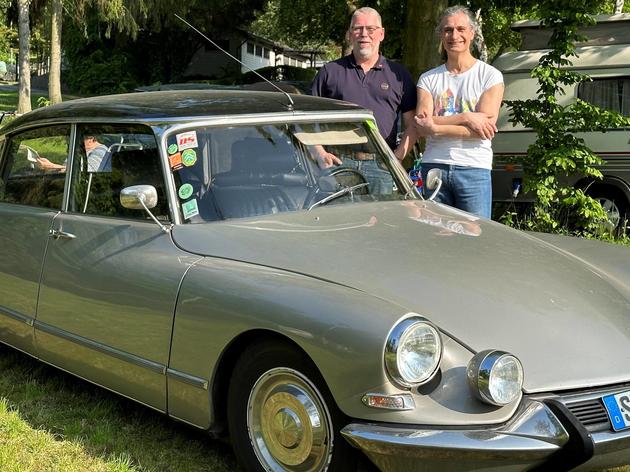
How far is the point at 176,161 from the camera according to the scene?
368cm

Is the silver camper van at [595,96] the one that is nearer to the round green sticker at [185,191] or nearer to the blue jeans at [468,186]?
the blue jeans at [468,186]

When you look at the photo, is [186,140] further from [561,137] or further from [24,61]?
[24,61]

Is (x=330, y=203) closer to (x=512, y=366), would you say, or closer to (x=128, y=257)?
(x=128, y=257)

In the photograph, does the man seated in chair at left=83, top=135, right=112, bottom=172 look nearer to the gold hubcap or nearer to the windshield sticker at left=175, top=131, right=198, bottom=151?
the windshield sticker at left=175, top=131, right=198, bottom=151

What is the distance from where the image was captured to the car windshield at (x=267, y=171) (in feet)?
12.0

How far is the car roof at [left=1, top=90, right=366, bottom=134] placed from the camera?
12.6ft

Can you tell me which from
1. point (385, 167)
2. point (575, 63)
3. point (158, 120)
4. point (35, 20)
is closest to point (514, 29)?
point (575, 63)

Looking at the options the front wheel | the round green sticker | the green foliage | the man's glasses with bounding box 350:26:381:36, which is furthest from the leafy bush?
the front wheel

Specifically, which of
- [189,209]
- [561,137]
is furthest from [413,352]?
[561,137]

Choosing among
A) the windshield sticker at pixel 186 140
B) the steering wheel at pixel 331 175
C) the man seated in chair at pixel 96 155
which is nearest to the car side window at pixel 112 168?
the man seated in chair at pixel 96 155

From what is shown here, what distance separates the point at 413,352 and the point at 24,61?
2824 cm

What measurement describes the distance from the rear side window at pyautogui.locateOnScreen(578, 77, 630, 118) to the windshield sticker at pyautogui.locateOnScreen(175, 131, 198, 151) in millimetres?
7597

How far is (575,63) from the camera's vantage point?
10.1m

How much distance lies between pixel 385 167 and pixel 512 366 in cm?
192
